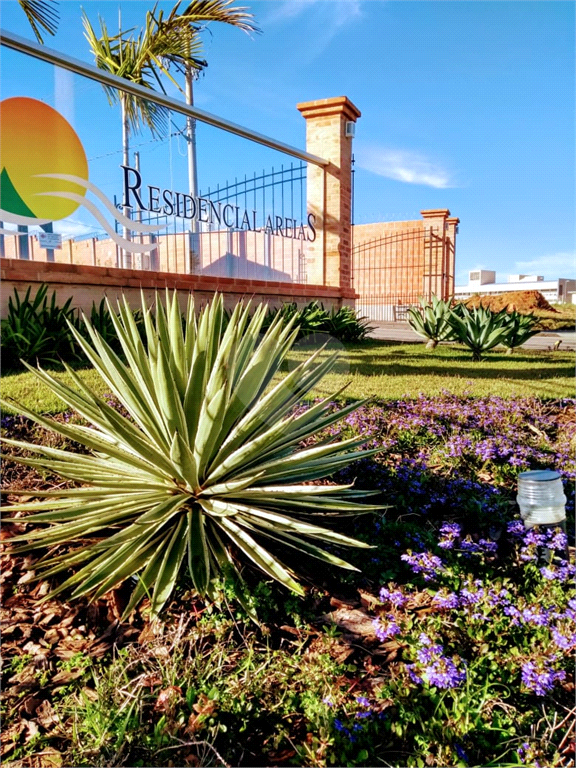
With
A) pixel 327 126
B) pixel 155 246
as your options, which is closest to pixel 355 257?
pixel 327 126

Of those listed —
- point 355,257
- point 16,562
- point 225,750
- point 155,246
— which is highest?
point 355,257

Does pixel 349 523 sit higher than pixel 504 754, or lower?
higher

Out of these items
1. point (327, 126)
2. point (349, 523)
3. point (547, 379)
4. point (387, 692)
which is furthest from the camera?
point (327, 126)

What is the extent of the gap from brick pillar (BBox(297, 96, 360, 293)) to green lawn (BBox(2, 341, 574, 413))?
1860mm

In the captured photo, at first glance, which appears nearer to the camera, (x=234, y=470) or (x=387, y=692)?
(x=387, y=692)

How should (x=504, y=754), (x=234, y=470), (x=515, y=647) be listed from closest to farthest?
(x=504, y=754) < (x=515, y=647) < (x=234, y=470)

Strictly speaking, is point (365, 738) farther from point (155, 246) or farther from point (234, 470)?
point (155, 246)

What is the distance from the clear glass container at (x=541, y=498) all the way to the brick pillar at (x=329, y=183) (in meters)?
7.76

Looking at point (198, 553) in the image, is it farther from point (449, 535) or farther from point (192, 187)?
point (192, 187)

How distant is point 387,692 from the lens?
1.56 metres

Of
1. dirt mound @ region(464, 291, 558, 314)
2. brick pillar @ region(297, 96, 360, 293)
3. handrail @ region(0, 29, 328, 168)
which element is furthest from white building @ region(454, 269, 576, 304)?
handrail @ region(0, 29, 328, 168)

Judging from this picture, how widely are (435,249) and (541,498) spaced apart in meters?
16.2

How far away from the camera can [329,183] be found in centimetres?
953

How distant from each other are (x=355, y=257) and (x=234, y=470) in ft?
60.8
